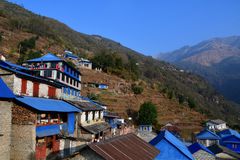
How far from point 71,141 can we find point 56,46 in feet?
317

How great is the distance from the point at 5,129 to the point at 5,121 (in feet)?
1.90

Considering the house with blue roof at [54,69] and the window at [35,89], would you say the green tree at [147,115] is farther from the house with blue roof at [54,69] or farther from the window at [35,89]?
the window at [35,89]

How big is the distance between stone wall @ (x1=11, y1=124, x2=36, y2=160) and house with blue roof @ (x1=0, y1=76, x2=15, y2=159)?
2.95 ft

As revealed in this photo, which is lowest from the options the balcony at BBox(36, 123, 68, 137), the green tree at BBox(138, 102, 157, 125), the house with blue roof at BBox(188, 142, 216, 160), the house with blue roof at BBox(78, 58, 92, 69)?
the house with blue roof at BBox(188, 142, 216, 160)

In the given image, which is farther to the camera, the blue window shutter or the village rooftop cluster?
A: the blue window shutter

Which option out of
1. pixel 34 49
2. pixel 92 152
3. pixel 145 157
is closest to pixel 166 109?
pixel 34 49

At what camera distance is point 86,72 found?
10062 cm

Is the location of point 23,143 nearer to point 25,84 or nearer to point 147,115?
point 25,84

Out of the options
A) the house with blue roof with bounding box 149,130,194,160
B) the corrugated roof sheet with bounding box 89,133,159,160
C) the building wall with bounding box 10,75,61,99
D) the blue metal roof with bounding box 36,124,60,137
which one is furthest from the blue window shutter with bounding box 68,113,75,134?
the house with blue roof with bounding box 149,130,194,160

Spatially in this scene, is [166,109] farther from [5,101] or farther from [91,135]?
[5,101]

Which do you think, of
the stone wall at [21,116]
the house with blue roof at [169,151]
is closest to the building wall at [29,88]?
the stone wall at [21,116]

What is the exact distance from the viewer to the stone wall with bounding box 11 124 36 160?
22.3m

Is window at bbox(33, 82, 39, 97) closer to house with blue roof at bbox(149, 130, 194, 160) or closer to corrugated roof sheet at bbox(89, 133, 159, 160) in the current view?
corrugated roof sheet at bbox(89, 133, 159, 160)

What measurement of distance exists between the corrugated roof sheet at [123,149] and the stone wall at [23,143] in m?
6.05
